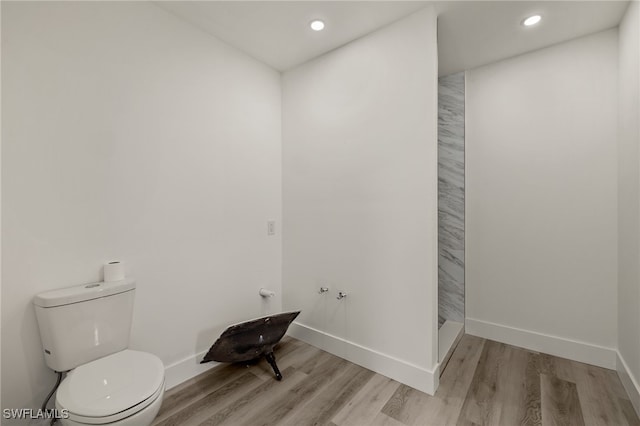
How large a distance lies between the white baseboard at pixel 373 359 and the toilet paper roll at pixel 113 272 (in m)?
1.48

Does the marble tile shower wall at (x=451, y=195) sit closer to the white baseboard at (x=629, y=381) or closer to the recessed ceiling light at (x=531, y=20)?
the recessed ceiling light at (x=531, y=20)

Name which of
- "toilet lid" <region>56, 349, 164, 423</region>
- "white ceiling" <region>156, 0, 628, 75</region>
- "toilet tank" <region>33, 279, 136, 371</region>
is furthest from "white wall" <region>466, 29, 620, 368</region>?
"toilet tank" <region>33, 279, 136, 371</region>

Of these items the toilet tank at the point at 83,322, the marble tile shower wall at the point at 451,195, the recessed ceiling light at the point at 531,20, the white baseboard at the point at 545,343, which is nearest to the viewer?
the toilet tank at the point at 83,322

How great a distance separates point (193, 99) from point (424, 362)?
7.64 ft

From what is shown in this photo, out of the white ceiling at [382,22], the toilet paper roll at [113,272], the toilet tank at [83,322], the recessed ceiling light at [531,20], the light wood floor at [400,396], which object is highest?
the white ceiling at [382,22]

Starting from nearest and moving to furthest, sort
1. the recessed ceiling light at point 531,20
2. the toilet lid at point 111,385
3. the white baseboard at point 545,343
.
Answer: the toilet lid at point 111,385, the recessed ceiling light at point 531,20, the white baseboard at point 545,343

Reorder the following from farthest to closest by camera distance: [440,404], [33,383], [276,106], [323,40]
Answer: [276,106] < [323,40] < [440,404] < [33,383]

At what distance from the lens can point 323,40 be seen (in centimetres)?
215

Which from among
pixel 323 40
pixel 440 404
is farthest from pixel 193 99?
pixel 440 404

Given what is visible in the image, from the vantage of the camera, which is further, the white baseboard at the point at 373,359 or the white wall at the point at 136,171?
the white baseboard at the point at 373,359

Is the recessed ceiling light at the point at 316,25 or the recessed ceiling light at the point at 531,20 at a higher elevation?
the recessed ceiling light at the point at 316,25

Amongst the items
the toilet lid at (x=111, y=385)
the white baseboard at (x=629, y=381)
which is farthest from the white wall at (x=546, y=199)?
the toilet lid at (x=111, y=385)

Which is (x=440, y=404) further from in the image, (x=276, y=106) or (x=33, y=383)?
(x=276, y=106)

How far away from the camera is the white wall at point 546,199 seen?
80.5 inches
